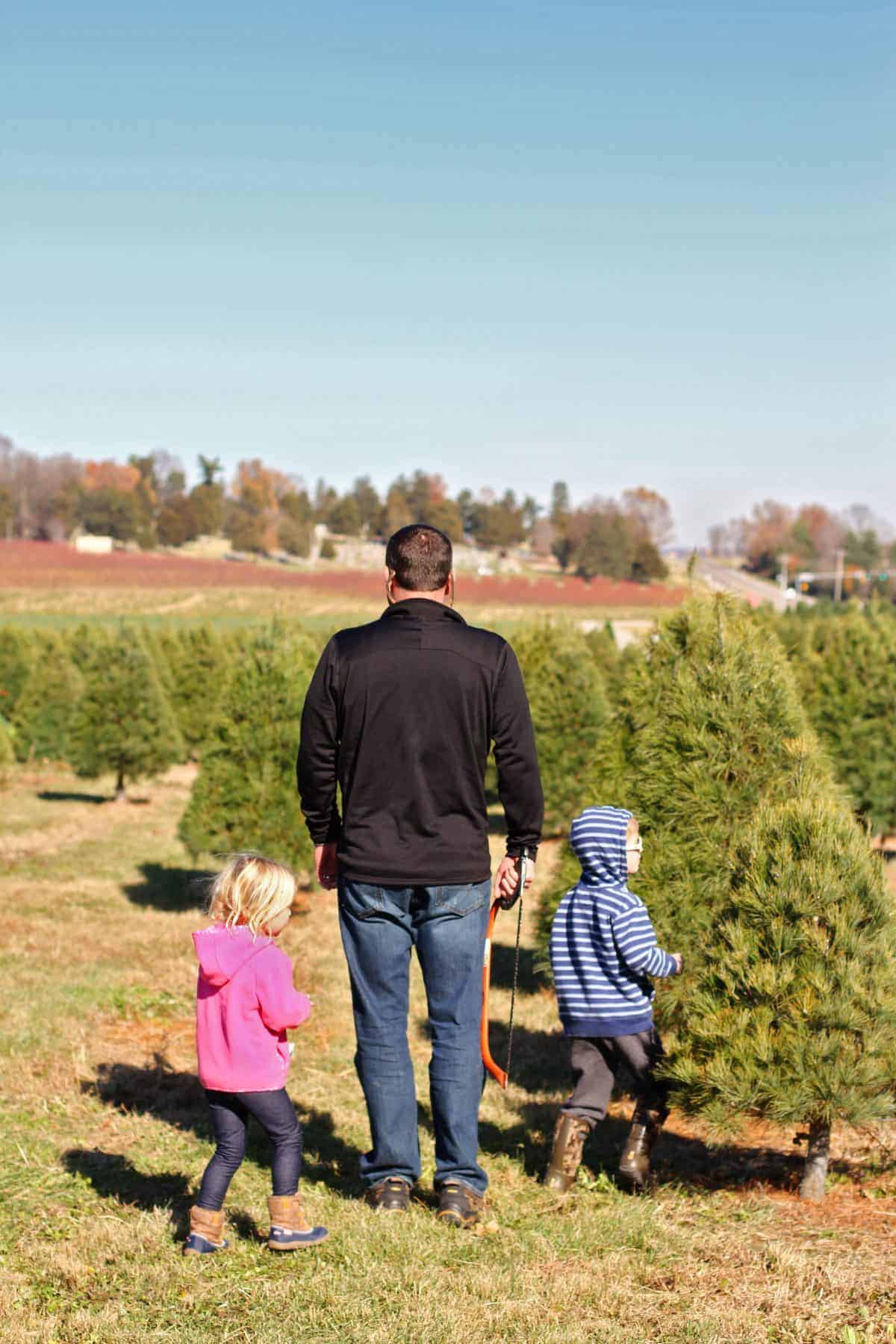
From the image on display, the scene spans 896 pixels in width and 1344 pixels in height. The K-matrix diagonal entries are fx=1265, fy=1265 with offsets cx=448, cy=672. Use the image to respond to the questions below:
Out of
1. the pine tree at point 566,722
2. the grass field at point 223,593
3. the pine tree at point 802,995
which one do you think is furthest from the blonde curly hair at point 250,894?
the grass field at point 223,593

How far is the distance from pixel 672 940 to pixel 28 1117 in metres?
2.83

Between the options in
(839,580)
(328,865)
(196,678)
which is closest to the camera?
(328,865)

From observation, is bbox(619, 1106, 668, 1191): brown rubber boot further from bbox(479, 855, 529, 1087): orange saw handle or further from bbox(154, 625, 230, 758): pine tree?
bbox(154, 625, 230, 758): pine tree

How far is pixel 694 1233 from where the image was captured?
413 centimetres

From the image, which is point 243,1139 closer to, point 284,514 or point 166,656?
point 166,656

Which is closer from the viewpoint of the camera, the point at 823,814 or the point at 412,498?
the point at 823,814

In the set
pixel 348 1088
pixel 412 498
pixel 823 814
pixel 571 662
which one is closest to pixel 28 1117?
pixel 348 1088

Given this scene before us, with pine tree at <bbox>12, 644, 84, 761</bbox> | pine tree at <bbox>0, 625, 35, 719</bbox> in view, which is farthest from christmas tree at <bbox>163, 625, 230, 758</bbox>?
pine tree at <bbox>0, 625, 35, 719</bbox>

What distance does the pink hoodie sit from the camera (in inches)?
151

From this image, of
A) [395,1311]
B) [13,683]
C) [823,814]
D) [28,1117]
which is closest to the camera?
[395,1311]

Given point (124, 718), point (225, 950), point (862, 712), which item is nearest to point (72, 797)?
point (124, 718)

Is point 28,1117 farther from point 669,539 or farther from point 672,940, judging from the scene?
point 669,539

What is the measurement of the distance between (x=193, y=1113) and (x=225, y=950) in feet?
6.87

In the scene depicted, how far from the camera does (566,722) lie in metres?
16.0
